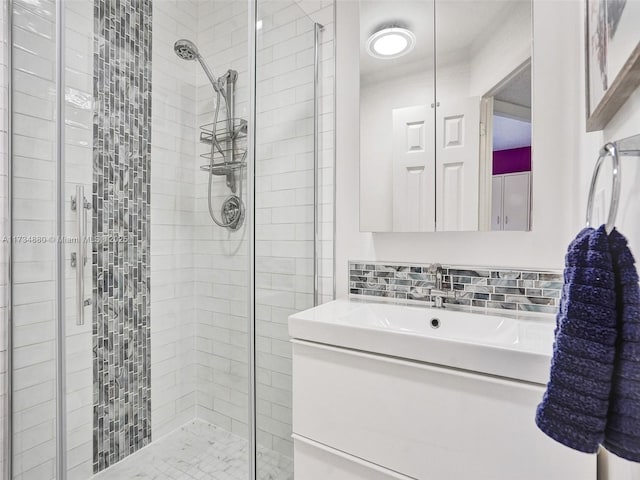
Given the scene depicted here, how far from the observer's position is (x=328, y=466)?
1.22 meters

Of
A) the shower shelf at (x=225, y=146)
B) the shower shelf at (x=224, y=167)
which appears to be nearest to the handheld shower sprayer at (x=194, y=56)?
the shower shelf at (x=225, y=146)

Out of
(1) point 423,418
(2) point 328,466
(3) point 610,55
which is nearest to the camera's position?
(3) point 610,55

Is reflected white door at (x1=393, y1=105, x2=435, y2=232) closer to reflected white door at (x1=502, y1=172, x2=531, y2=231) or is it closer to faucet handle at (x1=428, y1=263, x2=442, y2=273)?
faucet handle at (x1=428, y1=263, x2=442, y2=273)

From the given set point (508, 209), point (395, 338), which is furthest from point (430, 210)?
point (395, 338)

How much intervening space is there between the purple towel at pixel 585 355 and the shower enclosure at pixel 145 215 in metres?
1.04

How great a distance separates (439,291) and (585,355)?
959 millimetres

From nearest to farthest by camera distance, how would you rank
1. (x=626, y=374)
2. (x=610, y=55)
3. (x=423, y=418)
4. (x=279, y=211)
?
1. (x=626, y=374)
2. (x=610, y=55)
3. (x=423, y=418)
4. (x=279, y=211)

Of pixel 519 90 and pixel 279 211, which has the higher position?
pixel 519 90

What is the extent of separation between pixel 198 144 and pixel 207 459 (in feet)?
4.41

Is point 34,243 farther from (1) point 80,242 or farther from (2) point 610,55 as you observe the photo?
(2) point 610,55

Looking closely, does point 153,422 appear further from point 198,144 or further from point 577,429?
point 577,429

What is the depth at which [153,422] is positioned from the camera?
1.64 meters

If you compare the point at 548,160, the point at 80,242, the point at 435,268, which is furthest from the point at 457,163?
the point at 80,242

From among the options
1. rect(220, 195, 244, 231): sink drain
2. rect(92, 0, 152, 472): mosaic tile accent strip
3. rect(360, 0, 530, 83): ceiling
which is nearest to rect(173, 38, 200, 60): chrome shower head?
rect(92, 0, 152, 472): mosaic tile accent strip
